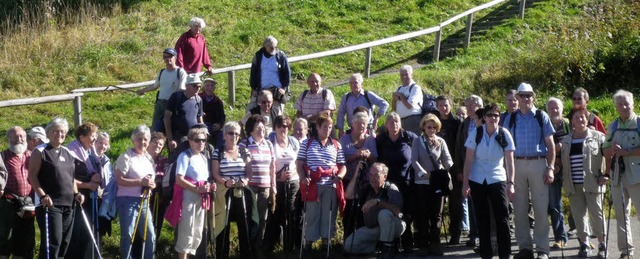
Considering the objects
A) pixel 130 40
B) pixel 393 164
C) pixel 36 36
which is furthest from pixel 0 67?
pixel 393 164

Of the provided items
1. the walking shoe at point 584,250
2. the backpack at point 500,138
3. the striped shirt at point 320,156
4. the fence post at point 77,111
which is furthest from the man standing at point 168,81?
the walking shoe at point 584,250

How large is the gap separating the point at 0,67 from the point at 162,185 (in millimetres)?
8003

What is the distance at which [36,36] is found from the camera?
20203mm

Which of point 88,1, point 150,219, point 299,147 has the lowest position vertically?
point 150,219

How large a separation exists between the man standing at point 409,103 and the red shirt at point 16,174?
17.8 ft

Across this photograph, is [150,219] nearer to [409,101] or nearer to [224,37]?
[409,101]

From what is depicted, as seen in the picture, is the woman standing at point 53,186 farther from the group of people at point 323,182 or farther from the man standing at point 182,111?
the man standing at point 182,111

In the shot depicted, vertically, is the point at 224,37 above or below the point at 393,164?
above

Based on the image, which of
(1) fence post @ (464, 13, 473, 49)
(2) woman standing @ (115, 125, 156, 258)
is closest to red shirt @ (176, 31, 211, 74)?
(2) woman standing @ (115, 125, 156, 258)

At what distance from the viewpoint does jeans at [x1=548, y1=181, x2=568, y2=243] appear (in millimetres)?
12977

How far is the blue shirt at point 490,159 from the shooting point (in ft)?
39.1

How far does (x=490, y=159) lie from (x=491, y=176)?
196mm

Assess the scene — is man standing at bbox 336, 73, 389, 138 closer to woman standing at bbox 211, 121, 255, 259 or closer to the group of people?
the group of people

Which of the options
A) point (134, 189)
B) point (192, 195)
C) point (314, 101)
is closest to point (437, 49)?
point (314, 101)
